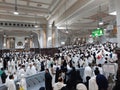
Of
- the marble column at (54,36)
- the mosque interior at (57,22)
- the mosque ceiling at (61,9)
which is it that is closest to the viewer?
the mosque ceiling at (61,9)

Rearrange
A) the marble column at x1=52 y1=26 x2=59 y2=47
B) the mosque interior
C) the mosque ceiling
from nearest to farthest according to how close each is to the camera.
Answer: the mosque ceiling, the mosque interior, the marble column at x1=52 y1=26 x2=59 y2=47

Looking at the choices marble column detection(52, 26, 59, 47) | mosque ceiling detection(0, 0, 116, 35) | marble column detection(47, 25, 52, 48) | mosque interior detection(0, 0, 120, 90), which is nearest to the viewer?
mosque ceiling detection(0, 0, 116, 35)

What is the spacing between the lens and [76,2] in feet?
35.3

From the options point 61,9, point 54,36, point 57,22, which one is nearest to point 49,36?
point 54,36

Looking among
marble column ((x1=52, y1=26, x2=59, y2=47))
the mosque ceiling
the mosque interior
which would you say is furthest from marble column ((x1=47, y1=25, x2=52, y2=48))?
the mosque ceiling

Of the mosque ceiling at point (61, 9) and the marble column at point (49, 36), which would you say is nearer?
the mosque ceiling at point (61, 9)

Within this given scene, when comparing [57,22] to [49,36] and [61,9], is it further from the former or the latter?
[49,36]

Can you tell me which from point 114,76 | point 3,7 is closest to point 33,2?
point 3,7

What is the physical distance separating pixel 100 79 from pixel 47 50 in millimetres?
15013

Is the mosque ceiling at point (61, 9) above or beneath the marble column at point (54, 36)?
above

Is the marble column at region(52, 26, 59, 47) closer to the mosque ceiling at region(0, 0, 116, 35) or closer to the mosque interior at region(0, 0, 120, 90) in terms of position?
the mosque interior at region(0, 0, 120, 90)

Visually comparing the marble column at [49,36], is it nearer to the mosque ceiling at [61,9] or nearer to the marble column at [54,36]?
the marble column at [54,36]

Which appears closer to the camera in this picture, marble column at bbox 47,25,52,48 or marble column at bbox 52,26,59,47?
marble column at bbox 52,26,59,47

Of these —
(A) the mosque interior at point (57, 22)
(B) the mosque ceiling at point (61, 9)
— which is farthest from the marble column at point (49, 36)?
(B) the mosque ceiling at point (61, 9)
